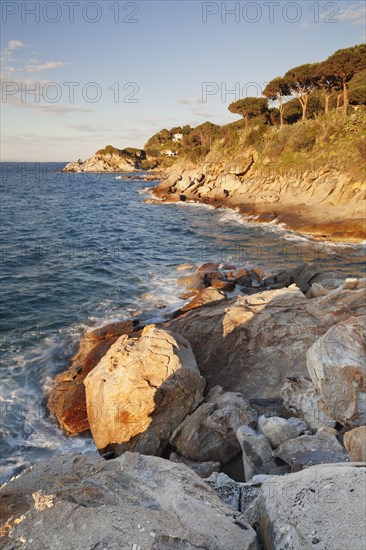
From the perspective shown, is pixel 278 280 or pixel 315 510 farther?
pixel 278 280

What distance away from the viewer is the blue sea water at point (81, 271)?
45.2ft

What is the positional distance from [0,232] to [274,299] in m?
34.0

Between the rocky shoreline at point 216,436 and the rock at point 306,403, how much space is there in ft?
0.10

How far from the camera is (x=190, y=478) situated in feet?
17.6

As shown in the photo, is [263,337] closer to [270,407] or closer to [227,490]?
[270,407]

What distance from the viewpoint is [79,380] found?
47.8 ft

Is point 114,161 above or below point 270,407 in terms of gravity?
above

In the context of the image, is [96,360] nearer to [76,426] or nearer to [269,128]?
[76,426]

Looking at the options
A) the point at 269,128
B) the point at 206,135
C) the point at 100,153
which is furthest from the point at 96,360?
the point at 100,153

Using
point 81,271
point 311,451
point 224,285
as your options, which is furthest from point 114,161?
point 311,451

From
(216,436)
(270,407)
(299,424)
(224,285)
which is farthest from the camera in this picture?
(224,285)

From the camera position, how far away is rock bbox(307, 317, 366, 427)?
8281mm

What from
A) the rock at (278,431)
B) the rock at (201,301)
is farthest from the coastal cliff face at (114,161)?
the rock at (278,431)

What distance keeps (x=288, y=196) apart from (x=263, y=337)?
36573 millimetres
